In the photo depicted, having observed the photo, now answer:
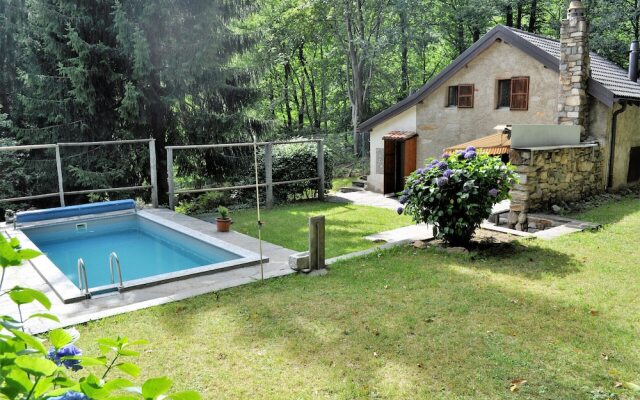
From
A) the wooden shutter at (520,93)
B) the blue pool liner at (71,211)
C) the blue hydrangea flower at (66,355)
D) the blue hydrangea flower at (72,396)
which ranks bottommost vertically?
the blue pool liner at (71,211)

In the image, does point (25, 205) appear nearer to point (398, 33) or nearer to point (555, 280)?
point (555, 280)

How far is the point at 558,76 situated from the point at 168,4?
A: 9516mm

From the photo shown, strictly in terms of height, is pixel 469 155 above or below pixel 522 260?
above

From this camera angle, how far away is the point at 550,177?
30.1 ft

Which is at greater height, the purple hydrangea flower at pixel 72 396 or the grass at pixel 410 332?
the purple hydrangea flower at pixel 72 396

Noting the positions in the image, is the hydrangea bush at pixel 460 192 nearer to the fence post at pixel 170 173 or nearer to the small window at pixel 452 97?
the fence post at pixel 170 173

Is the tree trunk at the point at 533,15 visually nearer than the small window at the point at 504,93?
No

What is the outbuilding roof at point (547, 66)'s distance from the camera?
1061 cm

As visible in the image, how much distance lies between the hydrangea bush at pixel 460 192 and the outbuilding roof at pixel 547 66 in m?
5.35

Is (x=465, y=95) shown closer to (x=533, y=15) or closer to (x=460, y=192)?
(x=460, y=192)

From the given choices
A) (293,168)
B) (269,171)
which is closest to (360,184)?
(293,168)

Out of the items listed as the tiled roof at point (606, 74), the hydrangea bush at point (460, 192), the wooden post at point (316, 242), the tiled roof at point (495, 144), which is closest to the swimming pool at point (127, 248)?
the wooden post at point (316, 242)

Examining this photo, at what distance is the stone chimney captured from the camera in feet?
34.5

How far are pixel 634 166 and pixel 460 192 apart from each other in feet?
27.5
